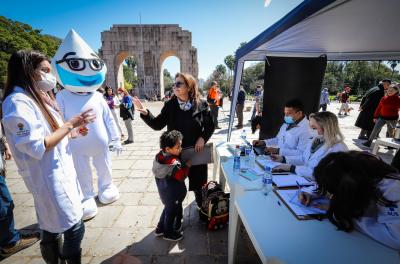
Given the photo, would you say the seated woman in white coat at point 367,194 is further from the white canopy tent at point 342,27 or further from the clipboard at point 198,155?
the clipboard at point 198,155

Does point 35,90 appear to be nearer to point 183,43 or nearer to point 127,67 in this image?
point 183,43

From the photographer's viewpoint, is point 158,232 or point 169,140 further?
point 158,232

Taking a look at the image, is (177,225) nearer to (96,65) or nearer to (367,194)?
(367,194)

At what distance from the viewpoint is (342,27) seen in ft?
8.85

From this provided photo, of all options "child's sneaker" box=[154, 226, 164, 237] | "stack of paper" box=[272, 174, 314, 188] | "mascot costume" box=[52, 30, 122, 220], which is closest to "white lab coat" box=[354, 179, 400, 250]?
"stack of paper" box=[272, 174, 314, 188]

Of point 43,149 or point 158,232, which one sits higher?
point 43,149

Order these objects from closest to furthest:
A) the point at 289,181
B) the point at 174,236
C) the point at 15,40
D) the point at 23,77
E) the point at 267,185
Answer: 1. the point at 23,77
2. the point at 267,185
3. the point at 289,181
4. the point at 174,236
5. the point at 15,40

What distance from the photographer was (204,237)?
2654 millimetres

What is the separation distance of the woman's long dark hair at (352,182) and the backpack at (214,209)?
1.52 m

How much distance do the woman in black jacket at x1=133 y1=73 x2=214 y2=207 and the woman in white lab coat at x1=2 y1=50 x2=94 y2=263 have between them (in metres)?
1.05

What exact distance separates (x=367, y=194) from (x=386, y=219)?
0.20 metres

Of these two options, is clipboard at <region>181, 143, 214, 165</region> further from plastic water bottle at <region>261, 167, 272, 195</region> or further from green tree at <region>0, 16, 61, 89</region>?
green tree at <region>0, 16, 61, 89</region>

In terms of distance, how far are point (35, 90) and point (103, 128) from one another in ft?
5.46

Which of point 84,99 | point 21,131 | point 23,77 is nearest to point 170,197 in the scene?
point 21,131
